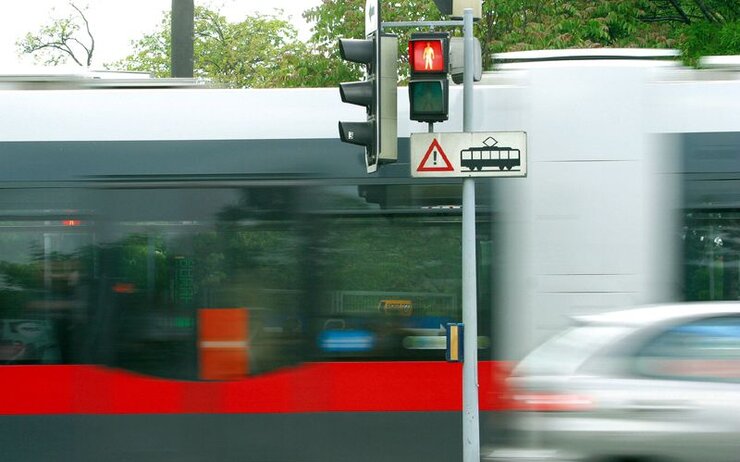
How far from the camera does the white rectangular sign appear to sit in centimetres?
782

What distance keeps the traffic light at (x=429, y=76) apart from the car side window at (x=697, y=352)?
221 centimetres

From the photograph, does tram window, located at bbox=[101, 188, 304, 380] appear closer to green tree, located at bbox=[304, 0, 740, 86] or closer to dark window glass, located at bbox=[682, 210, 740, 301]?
dark window glass, located at bbox=[682, 210, 740, 301]

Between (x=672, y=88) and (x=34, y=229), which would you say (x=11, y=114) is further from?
(x=672, y=88)

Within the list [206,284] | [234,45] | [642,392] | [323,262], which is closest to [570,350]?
[642,392]

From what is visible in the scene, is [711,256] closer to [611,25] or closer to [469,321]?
[469,321]

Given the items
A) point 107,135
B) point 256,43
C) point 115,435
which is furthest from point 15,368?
point 256,43

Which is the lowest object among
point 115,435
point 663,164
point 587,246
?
point 115,435

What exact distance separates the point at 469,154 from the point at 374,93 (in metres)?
0.80

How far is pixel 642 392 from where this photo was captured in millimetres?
6574

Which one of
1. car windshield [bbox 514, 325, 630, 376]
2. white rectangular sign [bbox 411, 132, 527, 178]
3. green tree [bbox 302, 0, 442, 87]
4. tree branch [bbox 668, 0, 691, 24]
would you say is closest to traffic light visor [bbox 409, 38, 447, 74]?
white rectangular sign [bbox 411, 132, 527, 178]

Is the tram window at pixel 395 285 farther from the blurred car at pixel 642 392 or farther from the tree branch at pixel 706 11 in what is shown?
the tree branch at pixel 706 11

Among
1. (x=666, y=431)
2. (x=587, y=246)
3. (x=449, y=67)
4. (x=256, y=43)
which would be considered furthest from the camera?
(x=256, y=43)

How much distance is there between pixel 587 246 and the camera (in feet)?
28.2

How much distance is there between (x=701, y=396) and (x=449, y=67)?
9.57 ft
